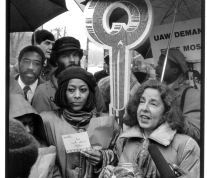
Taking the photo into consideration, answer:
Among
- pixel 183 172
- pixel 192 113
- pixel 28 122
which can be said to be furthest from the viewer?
pixel 28 122

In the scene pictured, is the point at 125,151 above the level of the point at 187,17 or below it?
below

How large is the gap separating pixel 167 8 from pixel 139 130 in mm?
1209

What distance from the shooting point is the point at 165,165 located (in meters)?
4.29

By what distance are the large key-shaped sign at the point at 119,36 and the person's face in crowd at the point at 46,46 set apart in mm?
388

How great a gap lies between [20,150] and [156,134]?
4.36ft

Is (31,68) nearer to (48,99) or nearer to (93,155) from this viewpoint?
(48,99)

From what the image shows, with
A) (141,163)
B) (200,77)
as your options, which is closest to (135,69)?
(200,77)

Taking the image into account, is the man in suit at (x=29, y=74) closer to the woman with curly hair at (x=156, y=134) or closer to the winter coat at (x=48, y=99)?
the winter coat at (x=48, y=99)

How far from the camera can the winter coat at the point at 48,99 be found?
454 centimetres

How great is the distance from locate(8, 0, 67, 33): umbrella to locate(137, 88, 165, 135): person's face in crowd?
1172 mm

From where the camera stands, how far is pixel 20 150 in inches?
177

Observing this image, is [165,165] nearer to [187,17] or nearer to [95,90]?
[95,90]

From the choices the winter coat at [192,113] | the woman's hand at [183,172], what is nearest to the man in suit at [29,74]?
the winter coat at [192,113]

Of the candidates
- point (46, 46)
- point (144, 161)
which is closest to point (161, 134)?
point (144, 161)
